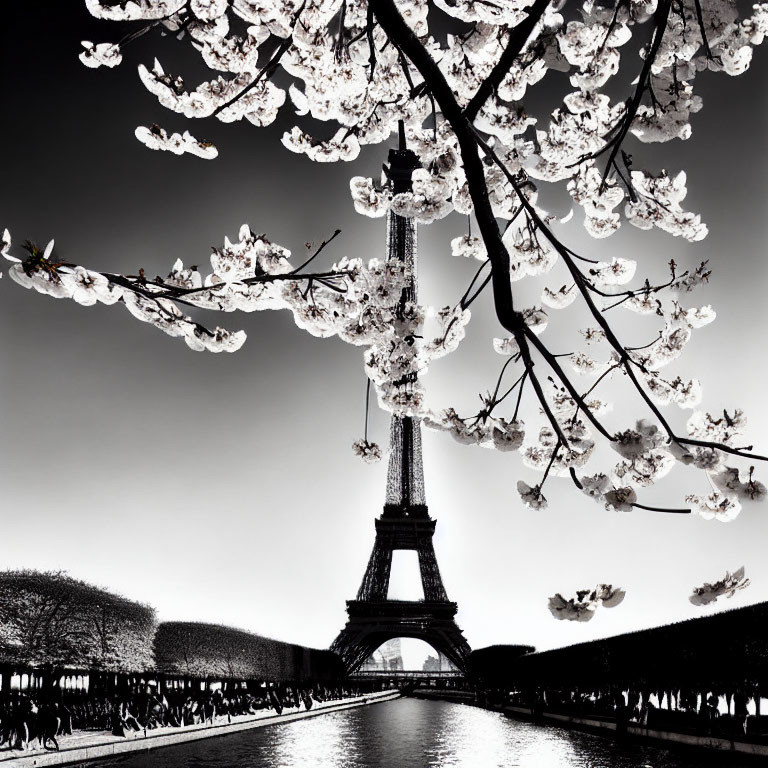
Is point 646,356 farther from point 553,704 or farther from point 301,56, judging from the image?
point 553,704

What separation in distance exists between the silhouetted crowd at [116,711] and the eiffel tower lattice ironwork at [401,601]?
20.7 meters

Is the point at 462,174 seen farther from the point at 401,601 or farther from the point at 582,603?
the point at 401,601

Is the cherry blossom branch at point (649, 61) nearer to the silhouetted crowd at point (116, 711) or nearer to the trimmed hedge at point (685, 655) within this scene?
the silhouetted crowd at point (116, 711)

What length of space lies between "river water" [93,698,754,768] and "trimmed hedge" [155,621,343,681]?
585 inches

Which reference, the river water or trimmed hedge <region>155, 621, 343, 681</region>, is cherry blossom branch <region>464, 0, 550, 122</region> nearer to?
the river water

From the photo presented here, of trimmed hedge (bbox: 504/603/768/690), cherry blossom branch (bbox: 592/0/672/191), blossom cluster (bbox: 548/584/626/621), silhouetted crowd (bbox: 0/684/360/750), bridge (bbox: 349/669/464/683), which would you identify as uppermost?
cherry blossom branch (bbox: 592/0/672/191)

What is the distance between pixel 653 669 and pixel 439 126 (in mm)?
21586

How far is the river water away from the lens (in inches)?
492

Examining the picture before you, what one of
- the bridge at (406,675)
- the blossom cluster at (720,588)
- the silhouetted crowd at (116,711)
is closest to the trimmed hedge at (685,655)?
the silhouetted crowd at (116,711)

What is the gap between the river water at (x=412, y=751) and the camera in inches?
492

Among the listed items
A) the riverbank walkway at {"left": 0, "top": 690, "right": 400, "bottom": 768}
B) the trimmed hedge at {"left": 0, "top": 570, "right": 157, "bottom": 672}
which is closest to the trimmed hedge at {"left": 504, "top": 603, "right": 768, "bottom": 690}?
the riverbank walkway at {"left": 0, "top": 690, "right": 400, "bottom": 768}

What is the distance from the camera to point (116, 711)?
18797mm

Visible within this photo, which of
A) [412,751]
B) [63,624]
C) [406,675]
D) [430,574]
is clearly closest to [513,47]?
[412,751]

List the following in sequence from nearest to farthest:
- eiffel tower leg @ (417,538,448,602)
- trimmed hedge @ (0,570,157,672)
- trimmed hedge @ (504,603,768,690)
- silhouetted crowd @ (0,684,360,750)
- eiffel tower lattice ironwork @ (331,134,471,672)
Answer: silhouetted crowd @ (0,684,360,750) → trimmed hedge @ (504,603,768,690) → trimmed hedge @ (0,570,157,672) → eiffel tower lattice ironwork @ (331,134,471,672) → eiffel tower leg @ (417,538,448,602)
